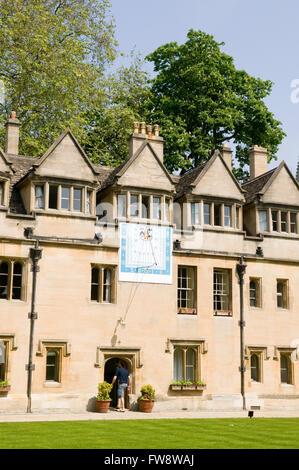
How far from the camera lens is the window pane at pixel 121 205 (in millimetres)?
30766

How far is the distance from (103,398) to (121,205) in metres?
8.77

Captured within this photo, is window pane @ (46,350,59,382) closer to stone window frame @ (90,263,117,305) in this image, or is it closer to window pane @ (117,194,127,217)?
stone window frame @ (90,263,117,305)

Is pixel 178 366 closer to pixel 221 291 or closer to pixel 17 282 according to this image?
pixel 221 291

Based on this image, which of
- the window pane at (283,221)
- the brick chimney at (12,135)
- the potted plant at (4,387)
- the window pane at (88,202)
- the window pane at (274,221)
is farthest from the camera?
the window pane at (283,221)

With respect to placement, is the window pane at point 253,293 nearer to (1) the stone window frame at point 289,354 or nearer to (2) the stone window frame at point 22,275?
(1) the stone window frame at point 289,354

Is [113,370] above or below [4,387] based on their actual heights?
above

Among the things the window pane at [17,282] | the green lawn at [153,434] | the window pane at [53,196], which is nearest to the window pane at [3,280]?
the window pane at [17,282]

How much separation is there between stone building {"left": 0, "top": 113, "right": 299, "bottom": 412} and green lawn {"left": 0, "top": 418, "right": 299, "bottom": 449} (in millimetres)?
6144

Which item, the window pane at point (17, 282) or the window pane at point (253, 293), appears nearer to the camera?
the window pane at point (17, 282)

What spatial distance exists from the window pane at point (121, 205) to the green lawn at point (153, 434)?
10585 mm

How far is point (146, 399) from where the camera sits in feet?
93.5

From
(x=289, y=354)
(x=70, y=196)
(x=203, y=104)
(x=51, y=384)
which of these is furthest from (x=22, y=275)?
(x=203, y=104)
